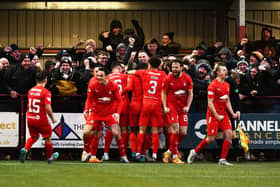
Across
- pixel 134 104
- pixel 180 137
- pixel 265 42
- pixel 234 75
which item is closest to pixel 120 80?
pixel 134 104

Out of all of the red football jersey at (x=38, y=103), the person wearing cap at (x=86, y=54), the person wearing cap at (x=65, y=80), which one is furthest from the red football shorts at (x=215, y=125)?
the person wearing cap at (x=86, y=54)

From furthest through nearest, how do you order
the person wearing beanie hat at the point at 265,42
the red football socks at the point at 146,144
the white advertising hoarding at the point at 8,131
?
1. the person wearing beanie hat at the point at 265,42
2. the white advertising hoarding at the point at 8,131
3. the red football socks at the point at 146,144

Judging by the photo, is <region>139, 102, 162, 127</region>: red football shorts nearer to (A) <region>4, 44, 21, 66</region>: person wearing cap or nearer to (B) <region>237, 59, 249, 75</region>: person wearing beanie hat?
(B) <region>237, 59, 249, 75</region>: person wearing beanie hat

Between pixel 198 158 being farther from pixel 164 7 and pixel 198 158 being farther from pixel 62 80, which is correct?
pixel 164 7

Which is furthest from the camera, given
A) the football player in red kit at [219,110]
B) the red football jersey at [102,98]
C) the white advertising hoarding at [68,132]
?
the white advertising hoarding at [68,132]

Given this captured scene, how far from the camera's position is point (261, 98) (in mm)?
18016

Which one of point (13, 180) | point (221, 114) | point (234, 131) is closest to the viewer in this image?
point (13, 180)

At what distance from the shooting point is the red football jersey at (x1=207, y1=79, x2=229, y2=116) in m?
16.1

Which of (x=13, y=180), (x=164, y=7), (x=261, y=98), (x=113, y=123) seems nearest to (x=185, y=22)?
(x=164, y=7)

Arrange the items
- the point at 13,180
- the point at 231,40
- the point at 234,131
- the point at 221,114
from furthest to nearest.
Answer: the point at 231,40, the point at 234,131, the point at 221,114, the point at 13,180

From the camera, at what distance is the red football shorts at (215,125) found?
1602 centimetres

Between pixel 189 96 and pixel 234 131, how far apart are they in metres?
1.49

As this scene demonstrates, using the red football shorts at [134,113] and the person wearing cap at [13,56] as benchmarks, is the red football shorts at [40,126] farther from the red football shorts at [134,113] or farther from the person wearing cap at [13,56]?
the person wearing cap at [13,56]

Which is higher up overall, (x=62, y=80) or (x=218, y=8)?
(x=218, y=8)
